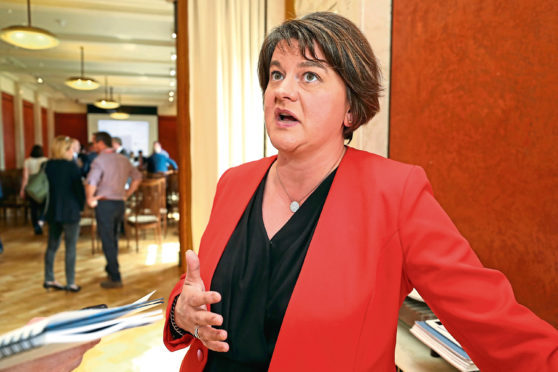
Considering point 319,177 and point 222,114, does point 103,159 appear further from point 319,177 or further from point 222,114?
point 319,177

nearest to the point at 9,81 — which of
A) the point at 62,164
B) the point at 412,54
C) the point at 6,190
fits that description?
the point at 6,190

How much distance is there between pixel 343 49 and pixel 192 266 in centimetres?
67

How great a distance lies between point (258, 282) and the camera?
1017 millimetres

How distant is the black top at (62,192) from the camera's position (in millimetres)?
3988

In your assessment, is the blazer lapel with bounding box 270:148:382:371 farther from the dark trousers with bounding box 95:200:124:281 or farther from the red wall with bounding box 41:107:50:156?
the red wall with bounding box 41:107:50:156

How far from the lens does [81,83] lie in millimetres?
8531

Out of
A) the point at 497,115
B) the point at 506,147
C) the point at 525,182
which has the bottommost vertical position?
the point at 525,182

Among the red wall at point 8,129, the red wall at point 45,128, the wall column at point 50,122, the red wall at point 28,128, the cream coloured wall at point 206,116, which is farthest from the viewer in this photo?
the wall column at point 50,122

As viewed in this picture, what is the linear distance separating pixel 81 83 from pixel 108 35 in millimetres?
1357

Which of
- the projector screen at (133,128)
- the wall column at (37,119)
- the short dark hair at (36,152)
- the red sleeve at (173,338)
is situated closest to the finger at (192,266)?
the red sleeve at (173,338)

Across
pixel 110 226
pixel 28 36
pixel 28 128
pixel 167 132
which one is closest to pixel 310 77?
pixel 110 226

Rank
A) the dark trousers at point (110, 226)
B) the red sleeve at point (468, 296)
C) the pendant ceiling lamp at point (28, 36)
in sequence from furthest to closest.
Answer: the pendant ceiling lamp at point (28, 36) → the dark trousers at point (110, 226) → the red sleeve at point (468, 296)

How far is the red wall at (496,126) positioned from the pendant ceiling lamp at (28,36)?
539 centimetres

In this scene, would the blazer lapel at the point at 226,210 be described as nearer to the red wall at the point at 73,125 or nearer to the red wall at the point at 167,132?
the red wall at the point at 167,132
